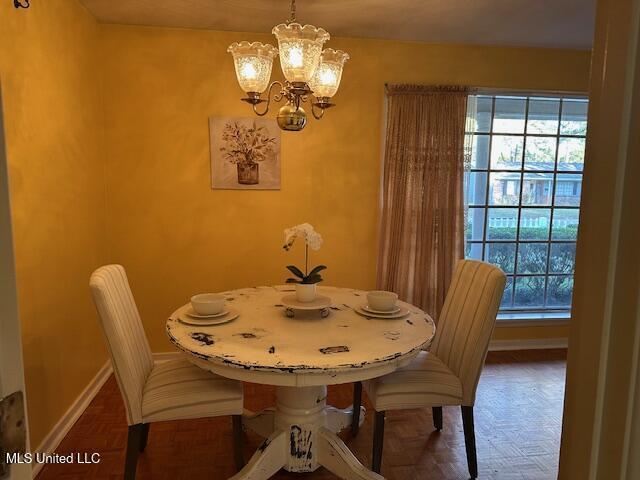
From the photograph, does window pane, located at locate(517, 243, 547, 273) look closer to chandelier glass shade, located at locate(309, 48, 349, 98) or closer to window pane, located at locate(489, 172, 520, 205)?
window pane, located at locate(489, 172, 520, 205)

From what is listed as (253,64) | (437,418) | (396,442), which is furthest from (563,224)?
(253,64)

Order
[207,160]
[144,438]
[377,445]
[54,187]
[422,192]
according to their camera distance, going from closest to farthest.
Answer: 1. [377,445]
2. [144,438]
3. [54,187]
4. [207,160]
5. [422,192]

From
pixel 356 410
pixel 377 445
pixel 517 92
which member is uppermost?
pixel 517 92

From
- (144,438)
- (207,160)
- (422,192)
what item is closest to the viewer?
(144,438)

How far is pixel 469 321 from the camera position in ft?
7.03

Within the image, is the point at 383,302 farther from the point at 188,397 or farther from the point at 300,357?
the point at 188,397

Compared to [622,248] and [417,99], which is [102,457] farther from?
[417,99]

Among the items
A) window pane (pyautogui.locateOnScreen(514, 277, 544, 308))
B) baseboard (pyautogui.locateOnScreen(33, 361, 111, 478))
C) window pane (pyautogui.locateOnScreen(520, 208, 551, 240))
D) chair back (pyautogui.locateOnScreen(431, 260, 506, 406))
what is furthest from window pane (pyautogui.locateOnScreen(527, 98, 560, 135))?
baseboard (pyautogui.locateOnScreen(33, 361, 111, 478))

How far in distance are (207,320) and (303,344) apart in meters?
0.49

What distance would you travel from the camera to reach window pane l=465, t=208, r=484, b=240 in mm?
3779

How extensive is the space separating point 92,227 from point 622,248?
10.2ft

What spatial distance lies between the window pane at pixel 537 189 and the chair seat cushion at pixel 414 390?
2.29m

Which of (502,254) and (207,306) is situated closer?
(207,306)

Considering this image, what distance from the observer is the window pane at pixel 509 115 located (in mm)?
3706
